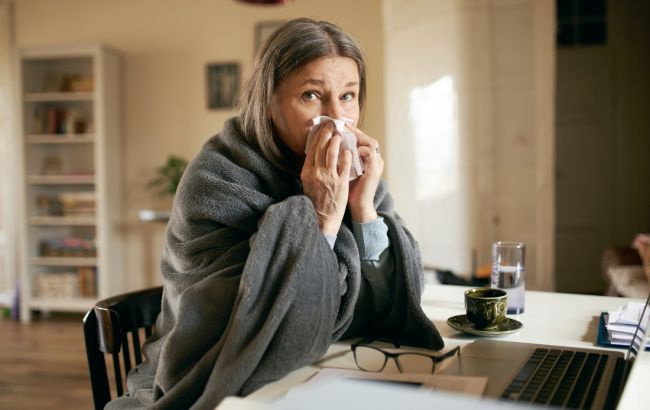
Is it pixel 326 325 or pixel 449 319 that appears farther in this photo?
pixel 449 319

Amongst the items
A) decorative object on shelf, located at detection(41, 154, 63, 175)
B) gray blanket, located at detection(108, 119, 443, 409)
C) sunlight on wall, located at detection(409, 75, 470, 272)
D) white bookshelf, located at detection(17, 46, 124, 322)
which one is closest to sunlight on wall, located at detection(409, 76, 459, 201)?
sunlight on wall, located at detection(409, 75, 470, 272)

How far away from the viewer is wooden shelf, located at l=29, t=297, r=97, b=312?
4.84 m

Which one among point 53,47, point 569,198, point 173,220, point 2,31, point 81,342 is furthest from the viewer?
point 569,198

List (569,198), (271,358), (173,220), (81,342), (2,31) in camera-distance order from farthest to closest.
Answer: (569,198) → (2,31) → (81,342) → (173,220) → (271,358)

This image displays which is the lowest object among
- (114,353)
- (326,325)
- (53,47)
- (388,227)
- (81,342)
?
(81,342)

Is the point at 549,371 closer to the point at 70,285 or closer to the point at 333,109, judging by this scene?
the point at 333,109

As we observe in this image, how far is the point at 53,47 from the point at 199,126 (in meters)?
1.22

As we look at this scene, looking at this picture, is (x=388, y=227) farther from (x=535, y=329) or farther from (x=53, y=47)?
(x=53, y=47)

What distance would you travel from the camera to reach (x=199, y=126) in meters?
5.05

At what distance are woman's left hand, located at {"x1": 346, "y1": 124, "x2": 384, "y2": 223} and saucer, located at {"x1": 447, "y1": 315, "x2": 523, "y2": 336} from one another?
26 cm

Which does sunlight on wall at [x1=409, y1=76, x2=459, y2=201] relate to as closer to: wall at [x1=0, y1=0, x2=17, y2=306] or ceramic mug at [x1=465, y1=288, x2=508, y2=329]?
ceramic mug at [x1=465, y1=288, x2=508, y2=329]

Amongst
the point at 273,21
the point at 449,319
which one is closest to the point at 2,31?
the point at 273,21

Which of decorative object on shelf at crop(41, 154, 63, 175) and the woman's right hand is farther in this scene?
decorative object on shelf at crop(41, 154, 63, 175)

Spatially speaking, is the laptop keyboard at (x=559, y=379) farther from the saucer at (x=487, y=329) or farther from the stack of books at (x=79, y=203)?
the stack of books at (x=79, y=203)
